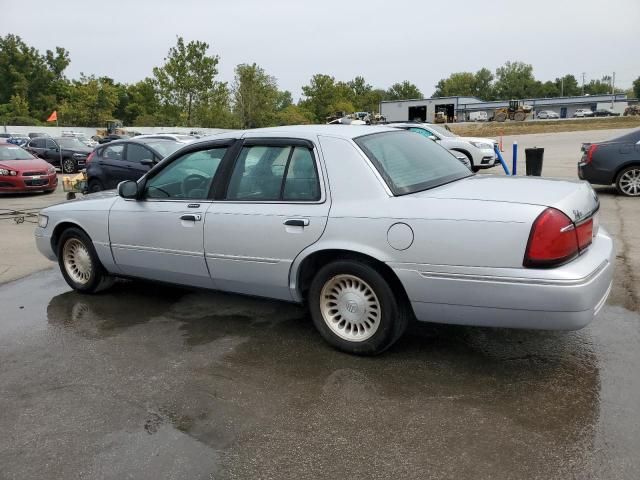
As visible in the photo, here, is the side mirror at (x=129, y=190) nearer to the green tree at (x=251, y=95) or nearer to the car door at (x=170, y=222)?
the car door at (x=170, y=222)

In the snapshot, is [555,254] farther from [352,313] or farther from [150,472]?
[150,472]

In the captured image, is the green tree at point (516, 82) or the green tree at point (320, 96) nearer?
the green tree at point (320, 96)

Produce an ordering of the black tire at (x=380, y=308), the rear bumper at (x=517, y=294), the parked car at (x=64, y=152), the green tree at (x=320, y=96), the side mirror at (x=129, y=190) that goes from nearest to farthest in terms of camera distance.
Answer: the rear bumper at (x=517, y=294), the black tire at (x=380, y=308), the side mirror at (x=129, y=190), the parked car at (x=64, y=152), the green tree at (x=320, y=96)

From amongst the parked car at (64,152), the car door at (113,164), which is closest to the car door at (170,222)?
the car door at (113,164)

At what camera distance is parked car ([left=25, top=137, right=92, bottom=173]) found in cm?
2270

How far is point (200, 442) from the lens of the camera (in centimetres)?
298

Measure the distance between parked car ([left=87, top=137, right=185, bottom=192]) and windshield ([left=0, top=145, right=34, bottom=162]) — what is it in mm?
4322

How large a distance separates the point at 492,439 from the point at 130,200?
3739 millimetres

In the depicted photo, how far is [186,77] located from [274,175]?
156 ft

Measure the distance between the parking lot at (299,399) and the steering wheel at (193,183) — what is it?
1.14 meters

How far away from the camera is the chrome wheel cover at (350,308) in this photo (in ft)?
12.7

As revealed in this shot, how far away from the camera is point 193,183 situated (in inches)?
188

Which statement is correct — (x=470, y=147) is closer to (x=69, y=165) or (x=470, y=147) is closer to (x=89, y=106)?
(x=69, y=165)

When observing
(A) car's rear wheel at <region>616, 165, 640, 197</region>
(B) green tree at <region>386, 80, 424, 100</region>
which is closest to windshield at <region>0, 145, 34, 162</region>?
(A) car's rear wheel at <region>616, 165, 640, 197</region>
